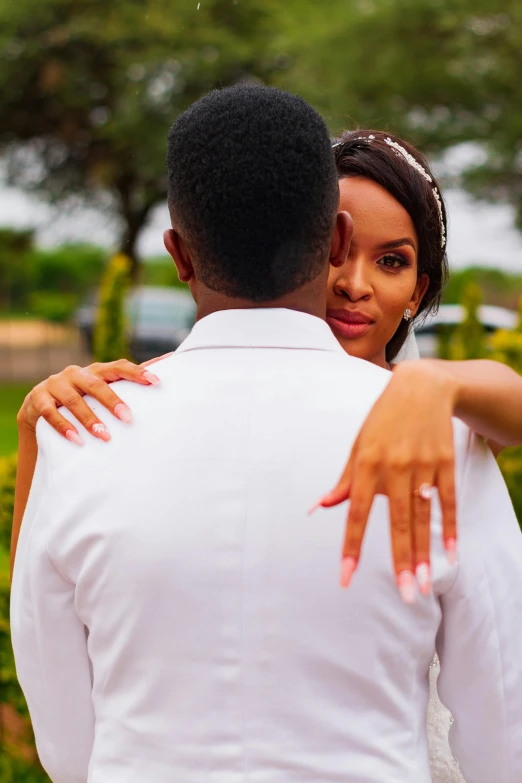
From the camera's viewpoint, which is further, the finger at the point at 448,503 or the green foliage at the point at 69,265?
the green foliage at the point at 69,265

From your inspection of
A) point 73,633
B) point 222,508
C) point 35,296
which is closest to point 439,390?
point 222,508

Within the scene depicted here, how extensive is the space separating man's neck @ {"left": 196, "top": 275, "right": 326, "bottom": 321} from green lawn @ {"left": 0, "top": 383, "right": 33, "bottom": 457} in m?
9.31

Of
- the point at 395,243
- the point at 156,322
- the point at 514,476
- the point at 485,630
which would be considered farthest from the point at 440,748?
the point at 156,322

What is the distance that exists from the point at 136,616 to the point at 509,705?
0.59 metres

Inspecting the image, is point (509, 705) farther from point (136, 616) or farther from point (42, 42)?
point (42, 42)

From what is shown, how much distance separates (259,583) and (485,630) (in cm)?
35

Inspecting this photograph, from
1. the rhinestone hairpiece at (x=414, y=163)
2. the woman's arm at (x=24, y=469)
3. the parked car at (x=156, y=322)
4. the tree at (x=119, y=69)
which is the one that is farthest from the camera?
the parked car at (x=156, y=322)

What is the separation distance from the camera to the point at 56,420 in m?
1.50

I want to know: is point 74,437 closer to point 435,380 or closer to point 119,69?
point 435,380

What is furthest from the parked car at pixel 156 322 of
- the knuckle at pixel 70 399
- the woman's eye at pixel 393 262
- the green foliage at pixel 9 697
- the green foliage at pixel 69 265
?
the green foliage at pixel 69 265

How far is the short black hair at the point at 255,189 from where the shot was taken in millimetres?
1402

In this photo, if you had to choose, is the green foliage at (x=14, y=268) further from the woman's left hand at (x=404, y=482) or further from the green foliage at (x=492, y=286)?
the woman's left hand at (x=404, y=482)

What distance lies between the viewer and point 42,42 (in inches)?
802

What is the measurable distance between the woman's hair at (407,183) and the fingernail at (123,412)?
151cm
